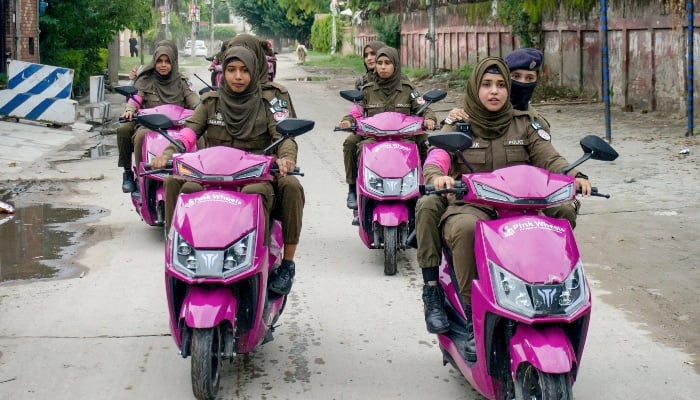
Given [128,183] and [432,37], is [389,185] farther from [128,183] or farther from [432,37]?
[432,37]

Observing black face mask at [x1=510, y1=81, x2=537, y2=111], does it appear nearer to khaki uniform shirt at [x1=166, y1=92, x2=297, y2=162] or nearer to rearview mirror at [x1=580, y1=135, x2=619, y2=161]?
rearview mirror at [x1=580, y1=135, x2=619, y2=161]

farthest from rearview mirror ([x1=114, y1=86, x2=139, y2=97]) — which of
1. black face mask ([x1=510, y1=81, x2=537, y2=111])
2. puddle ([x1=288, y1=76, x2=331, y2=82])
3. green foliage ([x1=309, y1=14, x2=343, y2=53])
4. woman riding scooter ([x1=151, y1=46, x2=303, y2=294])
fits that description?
green foliage ([x1=309, y1=14, x2=343, y2=53])

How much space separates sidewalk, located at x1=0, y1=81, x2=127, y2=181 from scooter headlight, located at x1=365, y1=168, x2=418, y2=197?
644 cm

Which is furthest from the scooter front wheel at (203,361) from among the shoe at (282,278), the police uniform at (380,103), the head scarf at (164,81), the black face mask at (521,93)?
the head scarf at (164,81)

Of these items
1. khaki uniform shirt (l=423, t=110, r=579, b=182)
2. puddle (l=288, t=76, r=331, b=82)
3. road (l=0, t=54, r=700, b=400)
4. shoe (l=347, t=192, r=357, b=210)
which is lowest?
road (l=0, t=54, r=700, b=400)

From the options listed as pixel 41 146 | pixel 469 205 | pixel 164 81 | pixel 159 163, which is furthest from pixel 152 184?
pixel 41 146

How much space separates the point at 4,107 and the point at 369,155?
12.9 meters

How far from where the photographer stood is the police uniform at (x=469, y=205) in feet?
16.4

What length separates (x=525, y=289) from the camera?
4.55m

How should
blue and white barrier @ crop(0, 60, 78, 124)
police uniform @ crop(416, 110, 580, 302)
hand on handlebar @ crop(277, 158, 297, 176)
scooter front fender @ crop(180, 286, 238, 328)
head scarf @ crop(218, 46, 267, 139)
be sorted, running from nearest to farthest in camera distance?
1. police uniform @ crop(416, 110, 580, 302)
2. scooter front fender @ crop(180, 286, 238, 328)
3. hand on handlebar @ crop(277, 158, 297, 176)
4. head scarf @ crop(218, 46, 267, 139)
5. blue and white barrier @ crop(0, 60, 78, 124)

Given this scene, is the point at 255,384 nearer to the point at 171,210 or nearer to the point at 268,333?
the point at 268,333

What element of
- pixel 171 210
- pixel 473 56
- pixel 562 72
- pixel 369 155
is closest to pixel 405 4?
pixel 473 56

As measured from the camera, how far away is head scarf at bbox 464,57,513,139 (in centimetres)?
564

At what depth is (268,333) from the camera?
589cm
